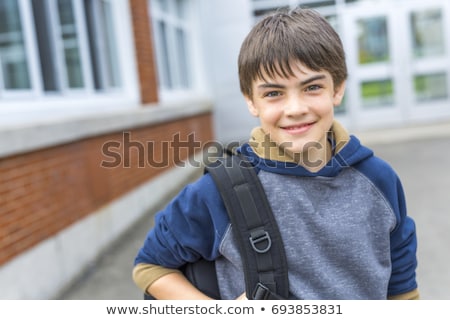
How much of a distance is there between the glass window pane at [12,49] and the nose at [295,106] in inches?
128

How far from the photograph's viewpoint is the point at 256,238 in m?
1.18

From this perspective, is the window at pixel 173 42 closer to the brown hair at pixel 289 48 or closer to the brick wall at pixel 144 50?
the brick wall at pixel 144 50

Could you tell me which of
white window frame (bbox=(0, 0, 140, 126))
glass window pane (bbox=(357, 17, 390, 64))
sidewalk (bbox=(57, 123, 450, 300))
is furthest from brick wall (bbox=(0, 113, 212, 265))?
glass window pane (bbox=(357, 17, 390, 64))

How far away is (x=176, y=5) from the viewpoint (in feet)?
32.0

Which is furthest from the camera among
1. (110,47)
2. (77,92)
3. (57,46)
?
(110,47)

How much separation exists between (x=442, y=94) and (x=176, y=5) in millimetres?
6391

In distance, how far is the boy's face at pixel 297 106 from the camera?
1244 mm

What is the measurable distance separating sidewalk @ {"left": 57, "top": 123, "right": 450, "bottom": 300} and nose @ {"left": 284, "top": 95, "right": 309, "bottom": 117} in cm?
259

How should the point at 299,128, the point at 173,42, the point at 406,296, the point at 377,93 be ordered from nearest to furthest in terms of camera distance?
the point at 299,128 → the point at 406,296 → the point at 173,42 → the point at 377,93

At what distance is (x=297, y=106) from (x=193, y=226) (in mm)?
393

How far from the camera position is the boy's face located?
4.08 ft

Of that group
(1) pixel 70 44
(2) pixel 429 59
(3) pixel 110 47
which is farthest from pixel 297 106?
(2) pixel 429 59

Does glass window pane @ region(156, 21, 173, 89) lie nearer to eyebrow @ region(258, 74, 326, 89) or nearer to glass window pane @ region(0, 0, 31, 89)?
glass window pane @ region(0, 0, 31, 89)

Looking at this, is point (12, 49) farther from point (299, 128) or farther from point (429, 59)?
point (429, 59)
